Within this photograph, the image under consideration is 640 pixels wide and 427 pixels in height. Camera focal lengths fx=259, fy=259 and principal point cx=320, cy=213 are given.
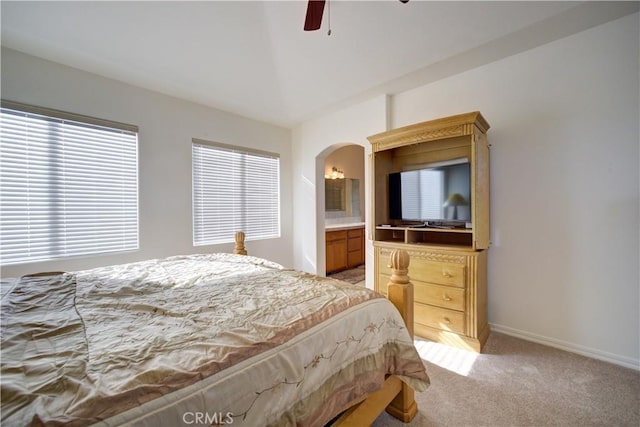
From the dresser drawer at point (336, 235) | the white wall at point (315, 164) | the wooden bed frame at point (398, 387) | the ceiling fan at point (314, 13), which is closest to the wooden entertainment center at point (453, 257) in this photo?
the white wall at point (315, 164)

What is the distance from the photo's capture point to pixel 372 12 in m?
2.17

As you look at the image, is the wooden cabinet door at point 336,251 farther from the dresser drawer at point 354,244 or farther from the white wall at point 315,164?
the white wall at point 315,164

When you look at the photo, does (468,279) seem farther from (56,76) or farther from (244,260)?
(56,76)

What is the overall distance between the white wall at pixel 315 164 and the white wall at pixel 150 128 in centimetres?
81

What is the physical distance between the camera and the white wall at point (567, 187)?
198 cm

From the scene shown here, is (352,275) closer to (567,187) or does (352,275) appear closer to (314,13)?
(567,187)

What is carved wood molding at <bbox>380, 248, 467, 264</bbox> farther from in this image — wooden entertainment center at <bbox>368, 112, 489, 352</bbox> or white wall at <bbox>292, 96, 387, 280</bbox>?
white wall at <bbox>292, 96, 387, 280</bbox>

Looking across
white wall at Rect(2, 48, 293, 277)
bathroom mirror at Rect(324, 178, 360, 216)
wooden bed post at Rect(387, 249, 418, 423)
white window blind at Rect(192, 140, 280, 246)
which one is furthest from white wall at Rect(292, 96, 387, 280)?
wooden bed post at Rect(387, 249, 418, 423)

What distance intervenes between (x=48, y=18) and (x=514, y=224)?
4.28 meters

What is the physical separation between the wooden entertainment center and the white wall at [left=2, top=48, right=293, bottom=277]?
2.24 m

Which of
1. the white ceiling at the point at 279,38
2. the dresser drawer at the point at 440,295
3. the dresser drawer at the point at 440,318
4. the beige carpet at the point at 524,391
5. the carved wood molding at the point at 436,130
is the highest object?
the white ceiling at the point at 279,38

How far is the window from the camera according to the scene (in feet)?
7.33

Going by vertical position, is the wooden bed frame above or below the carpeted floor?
above

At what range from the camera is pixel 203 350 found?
784mm
